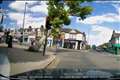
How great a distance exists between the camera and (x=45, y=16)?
14.3 ft

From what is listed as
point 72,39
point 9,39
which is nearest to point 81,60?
point 72,39

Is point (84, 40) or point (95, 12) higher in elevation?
point (95, 12)

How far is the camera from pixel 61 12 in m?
4.34

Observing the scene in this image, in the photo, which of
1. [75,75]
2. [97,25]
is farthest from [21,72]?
[97,25]

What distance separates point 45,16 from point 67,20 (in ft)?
0.72

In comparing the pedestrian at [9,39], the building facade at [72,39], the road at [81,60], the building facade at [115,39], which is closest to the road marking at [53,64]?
the road at [81,60]

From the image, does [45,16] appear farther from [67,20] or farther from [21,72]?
[21,72]

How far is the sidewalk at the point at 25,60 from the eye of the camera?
4401mm

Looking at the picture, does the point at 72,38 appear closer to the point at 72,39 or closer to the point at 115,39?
the point at 72,39

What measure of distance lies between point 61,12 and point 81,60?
0.52 m

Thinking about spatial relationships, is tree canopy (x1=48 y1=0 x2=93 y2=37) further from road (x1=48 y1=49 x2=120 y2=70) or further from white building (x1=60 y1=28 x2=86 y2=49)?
road (x1=48 y1=49 x2=120 y2=70)

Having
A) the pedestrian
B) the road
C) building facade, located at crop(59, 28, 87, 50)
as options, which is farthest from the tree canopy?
the pedestrian

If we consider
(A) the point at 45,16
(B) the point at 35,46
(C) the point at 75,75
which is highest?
(A) the point at 45,16

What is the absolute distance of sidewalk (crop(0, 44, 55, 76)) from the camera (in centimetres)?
440
